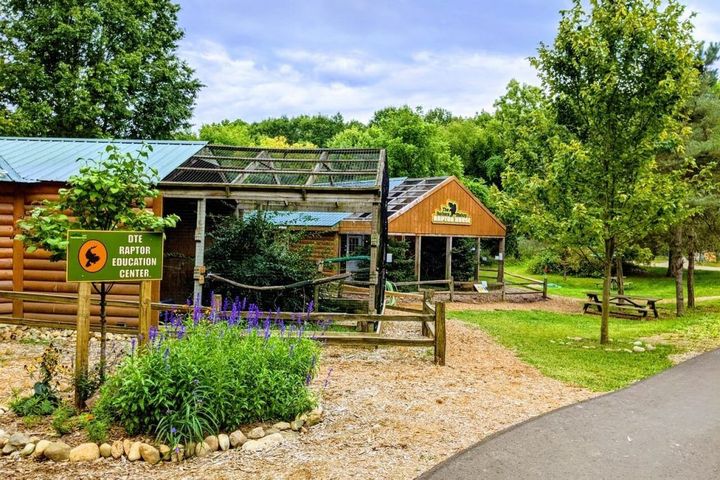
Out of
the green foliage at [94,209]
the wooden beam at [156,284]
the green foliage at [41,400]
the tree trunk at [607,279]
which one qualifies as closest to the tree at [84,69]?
the wooden beam at [156,284]

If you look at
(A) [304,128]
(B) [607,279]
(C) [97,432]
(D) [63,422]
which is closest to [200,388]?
(C) [97,432]

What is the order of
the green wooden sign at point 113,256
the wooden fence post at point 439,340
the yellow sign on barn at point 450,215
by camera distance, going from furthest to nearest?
1. the yellow sign on barn at point 450,215
2. the wooden fence post at point 439,340
3. the green wooden sign at point 113,256

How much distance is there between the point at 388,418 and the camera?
6.13 m

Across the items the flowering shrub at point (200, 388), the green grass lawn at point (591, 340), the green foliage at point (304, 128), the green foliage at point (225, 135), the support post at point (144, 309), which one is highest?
the green foliage at point (304, 128)

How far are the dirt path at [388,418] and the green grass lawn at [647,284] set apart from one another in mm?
18680

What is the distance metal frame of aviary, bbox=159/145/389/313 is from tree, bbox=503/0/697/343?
371 cm

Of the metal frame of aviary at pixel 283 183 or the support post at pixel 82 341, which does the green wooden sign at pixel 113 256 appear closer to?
the support post at pixel 82 341

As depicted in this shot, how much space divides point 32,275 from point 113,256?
678cm

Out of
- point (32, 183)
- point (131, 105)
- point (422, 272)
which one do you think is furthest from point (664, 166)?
point (131, 105)

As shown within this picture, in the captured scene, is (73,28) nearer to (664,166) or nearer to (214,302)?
(214,302)

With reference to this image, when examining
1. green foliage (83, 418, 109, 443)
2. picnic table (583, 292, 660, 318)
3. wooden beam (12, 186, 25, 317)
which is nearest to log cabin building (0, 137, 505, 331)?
wooden beam (12, 186, 25, 317)

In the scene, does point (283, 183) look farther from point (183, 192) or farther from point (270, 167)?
point (183, 192)

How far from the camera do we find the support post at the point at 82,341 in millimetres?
5684

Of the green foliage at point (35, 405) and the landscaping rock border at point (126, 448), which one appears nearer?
the landscaping rock border at point (126, 448)
